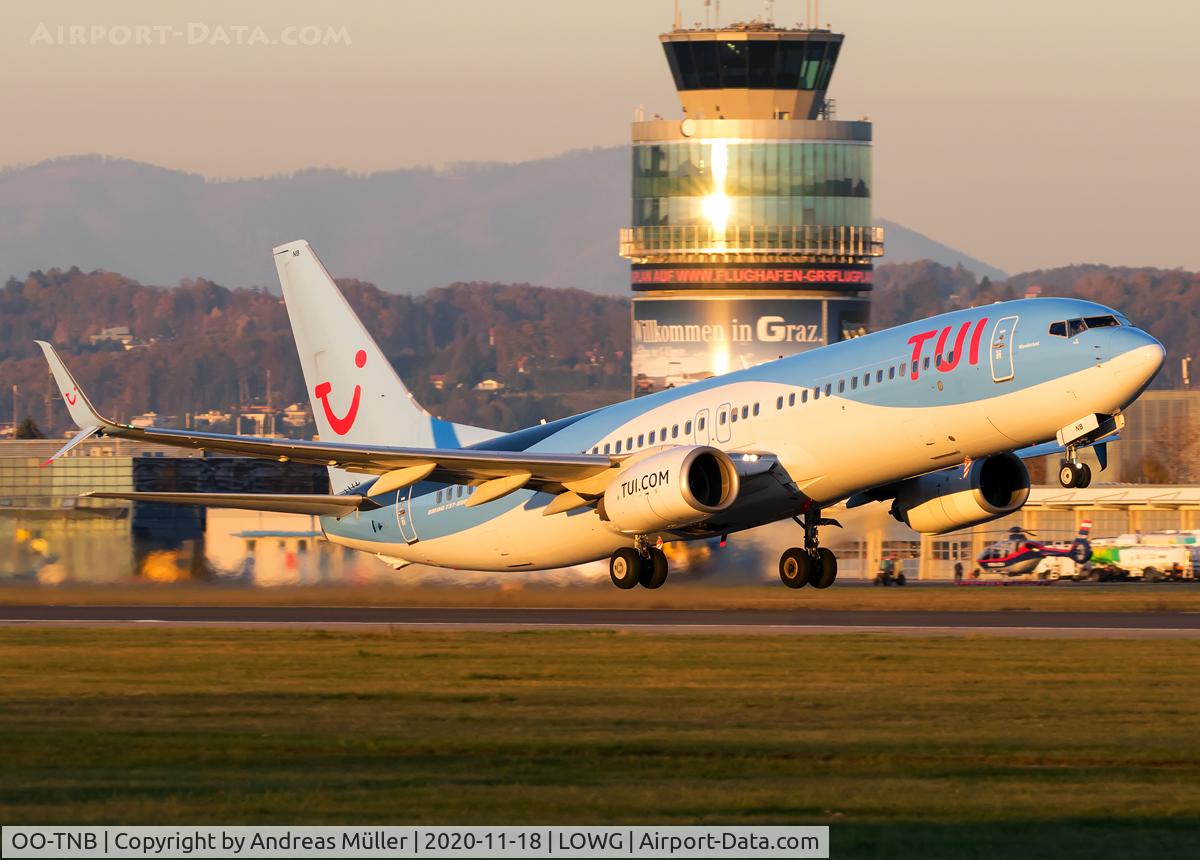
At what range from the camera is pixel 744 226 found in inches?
6727

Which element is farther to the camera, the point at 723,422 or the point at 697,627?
the point at 723,422

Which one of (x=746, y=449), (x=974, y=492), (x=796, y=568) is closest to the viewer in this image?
(x=746, y=449)

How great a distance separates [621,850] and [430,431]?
33187mm

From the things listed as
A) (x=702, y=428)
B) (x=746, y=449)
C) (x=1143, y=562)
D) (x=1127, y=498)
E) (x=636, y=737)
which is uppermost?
(x=702, y=428)

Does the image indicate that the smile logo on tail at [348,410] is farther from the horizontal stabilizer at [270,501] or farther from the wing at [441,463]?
the wing at [441,463]

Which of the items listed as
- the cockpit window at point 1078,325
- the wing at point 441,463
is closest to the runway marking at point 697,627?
the wing at point 441,463

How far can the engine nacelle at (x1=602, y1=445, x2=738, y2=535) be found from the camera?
37750 millimetres

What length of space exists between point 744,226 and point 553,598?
127 m

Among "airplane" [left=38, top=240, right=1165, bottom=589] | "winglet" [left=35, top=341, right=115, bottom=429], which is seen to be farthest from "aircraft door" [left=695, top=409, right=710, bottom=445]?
"winglet" [left=35, top=341, right=115, bottom=429]

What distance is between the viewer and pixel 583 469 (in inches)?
1577

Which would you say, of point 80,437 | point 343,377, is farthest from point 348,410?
point 80,437

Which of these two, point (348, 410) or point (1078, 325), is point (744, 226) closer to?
point (348, 410)

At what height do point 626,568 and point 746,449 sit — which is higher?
point 746,449

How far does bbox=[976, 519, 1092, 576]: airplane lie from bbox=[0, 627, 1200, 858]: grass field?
4578cm
